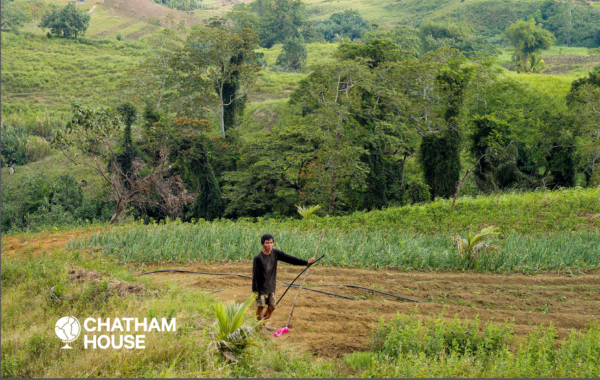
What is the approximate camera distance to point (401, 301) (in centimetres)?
755

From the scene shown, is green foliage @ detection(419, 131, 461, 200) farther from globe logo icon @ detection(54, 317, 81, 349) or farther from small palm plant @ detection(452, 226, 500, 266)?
globe logo icon @ detection(54, 317, 81, 349)

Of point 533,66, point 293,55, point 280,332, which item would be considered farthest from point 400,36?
point 280,332

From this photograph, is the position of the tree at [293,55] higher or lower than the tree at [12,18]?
lower

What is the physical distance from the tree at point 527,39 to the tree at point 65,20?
174 feet

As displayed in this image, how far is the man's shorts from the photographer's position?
251 inches

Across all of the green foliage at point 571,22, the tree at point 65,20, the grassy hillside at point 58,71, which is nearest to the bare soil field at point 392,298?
the grassy hillside at point 58,71

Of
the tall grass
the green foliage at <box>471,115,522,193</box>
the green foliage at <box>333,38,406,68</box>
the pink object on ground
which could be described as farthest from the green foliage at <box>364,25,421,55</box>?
the pink object on ground

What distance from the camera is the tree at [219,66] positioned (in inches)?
1170

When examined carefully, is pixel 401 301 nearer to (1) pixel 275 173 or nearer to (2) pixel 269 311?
(2) pixel 269 311

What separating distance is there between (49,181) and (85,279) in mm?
19013

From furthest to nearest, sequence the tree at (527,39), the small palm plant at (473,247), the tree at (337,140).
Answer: the tree at (527,39)
the tree at (337,140)
the small palm plant at (473,247)

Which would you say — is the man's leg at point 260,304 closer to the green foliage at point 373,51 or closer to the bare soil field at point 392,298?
the bare soil field at point 392,298

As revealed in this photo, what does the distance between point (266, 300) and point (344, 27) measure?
74.1 meters

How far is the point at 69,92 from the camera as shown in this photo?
46188mm
